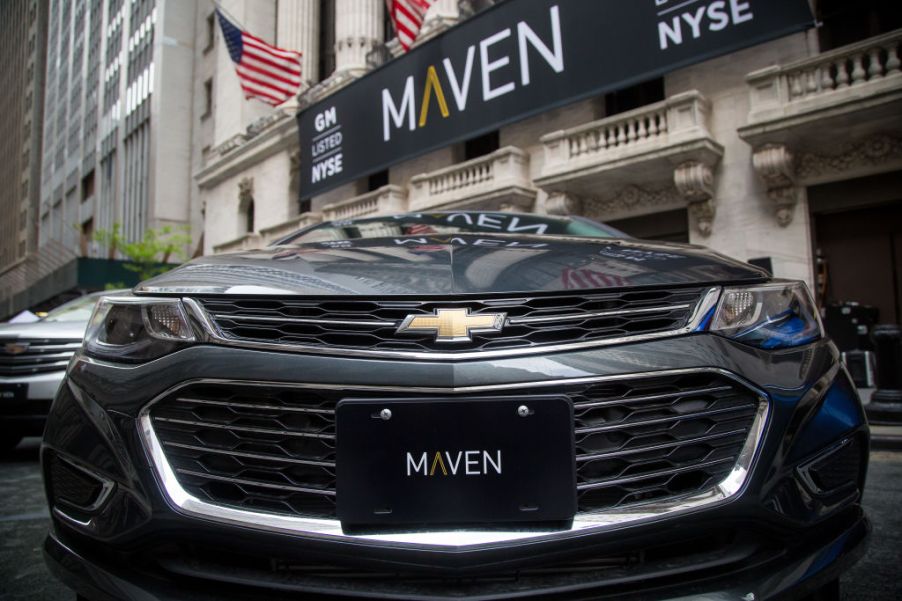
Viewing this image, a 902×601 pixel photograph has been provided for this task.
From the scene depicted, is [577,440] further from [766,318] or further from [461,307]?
[766,318]

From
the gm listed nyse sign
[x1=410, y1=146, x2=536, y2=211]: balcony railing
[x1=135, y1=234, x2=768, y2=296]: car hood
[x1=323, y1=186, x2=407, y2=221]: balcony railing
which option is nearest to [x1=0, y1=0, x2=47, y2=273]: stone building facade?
[x1=323, y1=186, x2=407, y2=221]: balcony railing

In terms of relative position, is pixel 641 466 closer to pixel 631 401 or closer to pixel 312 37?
pixel 631 401

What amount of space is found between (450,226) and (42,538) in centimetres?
218

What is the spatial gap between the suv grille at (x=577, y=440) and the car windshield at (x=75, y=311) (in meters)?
4.73

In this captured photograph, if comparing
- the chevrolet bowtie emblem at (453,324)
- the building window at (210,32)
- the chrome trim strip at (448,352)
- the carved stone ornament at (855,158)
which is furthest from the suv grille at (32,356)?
the building window at (210,32)

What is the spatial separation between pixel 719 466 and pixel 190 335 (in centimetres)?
110

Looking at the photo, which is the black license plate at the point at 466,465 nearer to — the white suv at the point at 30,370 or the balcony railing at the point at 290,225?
the white suv at the point at 30,370

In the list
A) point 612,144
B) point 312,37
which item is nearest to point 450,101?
point 612,144

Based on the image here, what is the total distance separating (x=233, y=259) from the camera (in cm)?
168

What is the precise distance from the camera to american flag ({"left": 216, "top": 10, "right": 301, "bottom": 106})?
1448 cm

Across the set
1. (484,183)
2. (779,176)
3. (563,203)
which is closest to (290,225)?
(484,183)

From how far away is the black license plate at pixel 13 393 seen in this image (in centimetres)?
427

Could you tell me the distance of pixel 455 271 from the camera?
1313 mm

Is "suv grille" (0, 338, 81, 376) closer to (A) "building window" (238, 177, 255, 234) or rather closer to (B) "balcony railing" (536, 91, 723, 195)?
(B) "balcony railing" (536, 91, 723, 195)
